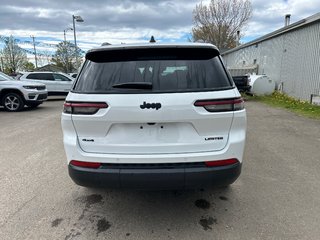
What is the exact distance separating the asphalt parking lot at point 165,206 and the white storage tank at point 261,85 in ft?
35.9

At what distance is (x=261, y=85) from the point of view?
1546 cm

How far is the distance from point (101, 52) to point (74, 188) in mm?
1952

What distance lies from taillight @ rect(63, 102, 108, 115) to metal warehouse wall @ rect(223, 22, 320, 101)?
37.5ft

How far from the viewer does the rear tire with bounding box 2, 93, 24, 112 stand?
11031 millimetres

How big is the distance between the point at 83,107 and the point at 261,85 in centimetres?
1461

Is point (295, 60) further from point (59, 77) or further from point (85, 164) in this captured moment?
point (85, 164)

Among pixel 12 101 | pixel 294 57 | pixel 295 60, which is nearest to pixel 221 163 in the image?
pixel 12 101

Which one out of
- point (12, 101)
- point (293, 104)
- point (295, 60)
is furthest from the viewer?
point (295, 60)

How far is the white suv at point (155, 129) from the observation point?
247 centimetres

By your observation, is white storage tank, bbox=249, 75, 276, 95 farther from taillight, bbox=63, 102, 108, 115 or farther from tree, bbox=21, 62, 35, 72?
tree, bbox=21, 62, 35, 72

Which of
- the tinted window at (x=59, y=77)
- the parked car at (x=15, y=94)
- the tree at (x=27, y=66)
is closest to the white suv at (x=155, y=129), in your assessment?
the parked car at (x=15, y=94)

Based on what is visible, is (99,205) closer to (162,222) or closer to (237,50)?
(162,222)

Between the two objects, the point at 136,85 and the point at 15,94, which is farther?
the point at 15,94

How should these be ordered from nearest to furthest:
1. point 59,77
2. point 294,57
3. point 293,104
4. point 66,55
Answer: point 293,104 < point 294,57 < point 59,77 < point 66,55
